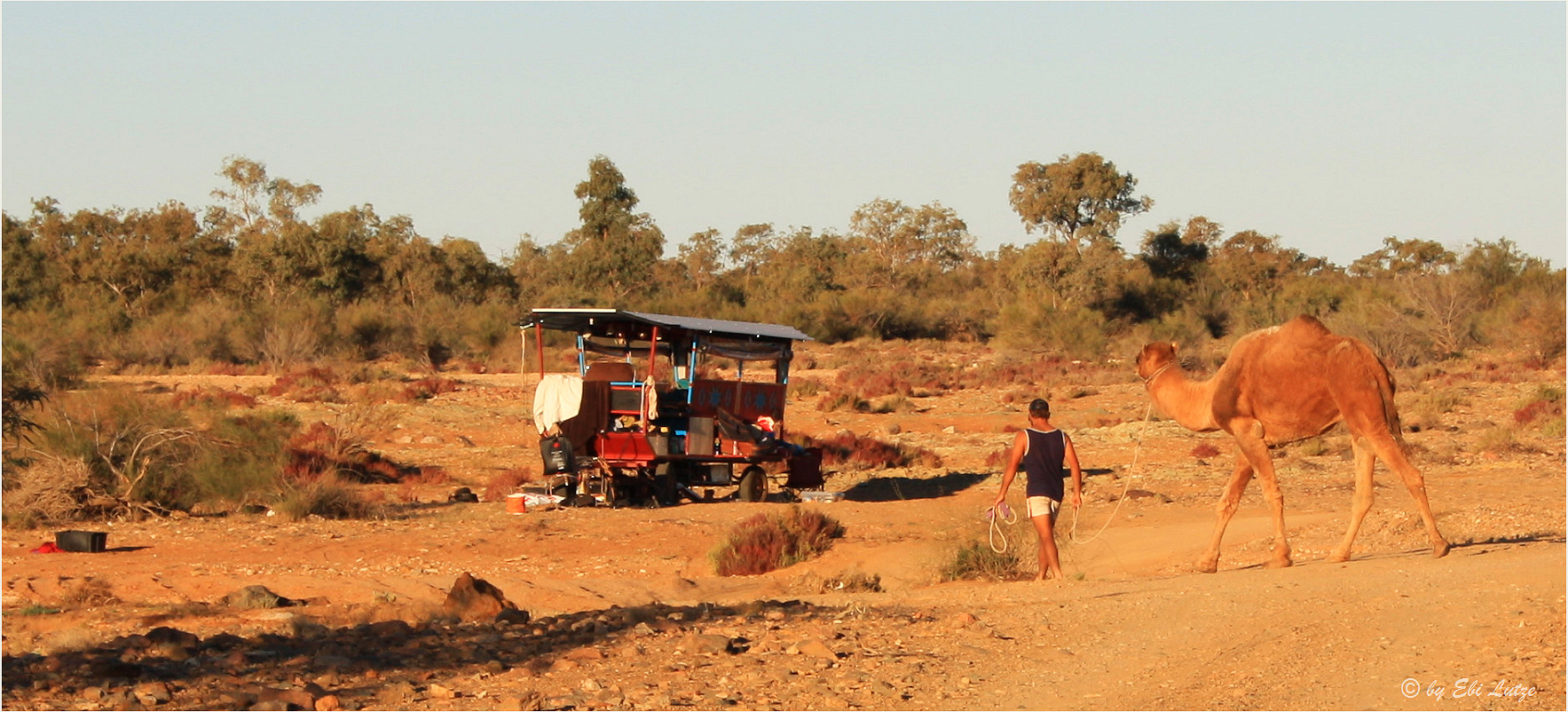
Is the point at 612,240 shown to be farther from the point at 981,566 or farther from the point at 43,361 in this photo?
the point at 981,566

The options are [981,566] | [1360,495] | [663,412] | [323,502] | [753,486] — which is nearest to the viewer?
[1360,495]

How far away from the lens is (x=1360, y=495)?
477 inches

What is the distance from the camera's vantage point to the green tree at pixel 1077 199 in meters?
72.9

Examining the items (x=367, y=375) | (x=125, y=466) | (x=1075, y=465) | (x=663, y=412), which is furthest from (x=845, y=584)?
(x=367, y=375)

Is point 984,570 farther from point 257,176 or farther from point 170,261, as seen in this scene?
point 257,176

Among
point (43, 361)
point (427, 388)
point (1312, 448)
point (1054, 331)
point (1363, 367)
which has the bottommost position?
point (1312, 448)

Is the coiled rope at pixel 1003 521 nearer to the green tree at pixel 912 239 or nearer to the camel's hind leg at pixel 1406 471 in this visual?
the camel's hind leg at pixel 1406 471

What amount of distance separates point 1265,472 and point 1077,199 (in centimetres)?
6258

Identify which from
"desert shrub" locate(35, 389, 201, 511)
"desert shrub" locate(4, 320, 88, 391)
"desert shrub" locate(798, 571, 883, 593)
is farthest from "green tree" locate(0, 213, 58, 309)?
"desert shrub" locate(798, 571, 883, 593)

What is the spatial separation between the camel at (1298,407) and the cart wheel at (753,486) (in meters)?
9.30

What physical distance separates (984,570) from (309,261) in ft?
187

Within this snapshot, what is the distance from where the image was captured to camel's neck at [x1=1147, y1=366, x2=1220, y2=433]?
12.3 meters

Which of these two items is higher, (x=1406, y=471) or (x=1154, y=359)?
(x=1154, y=359)

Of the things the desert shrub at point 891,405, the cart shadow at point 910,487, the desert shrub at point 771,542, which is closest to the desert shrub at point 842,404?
the desert shrub at point 891,405
